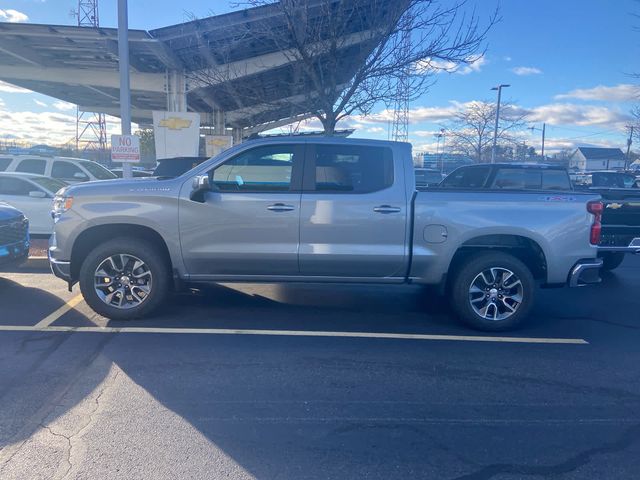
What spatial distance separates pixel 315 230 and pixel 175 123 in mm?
14692

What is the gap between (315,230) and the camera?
212 inches

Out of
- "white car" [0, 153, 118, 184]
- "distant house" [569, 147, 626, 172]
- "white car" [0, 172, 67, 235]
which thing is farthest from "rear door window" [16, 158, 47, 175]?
"distant house" [569, 147, 626, 172]

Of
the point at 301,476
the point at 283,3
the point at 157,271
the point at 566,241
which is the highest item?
the point at 283,3

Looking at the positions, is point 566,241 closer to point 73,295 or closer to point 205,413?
point 205,413

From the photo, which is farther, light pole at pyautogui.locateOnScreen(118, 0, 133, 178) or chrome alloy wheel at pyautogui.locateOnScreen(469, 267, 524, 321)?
light pole at pyautogui.locateOnScreen(118, 0, 133, 178)

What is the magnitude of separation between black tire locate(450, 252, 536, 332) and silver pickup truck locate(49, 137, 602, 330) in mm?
11

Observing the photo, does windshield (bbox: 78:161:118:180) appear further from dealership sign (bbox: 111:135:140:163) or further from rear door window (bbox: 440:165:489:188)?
rear door window (bbox: 440:165:489:188)

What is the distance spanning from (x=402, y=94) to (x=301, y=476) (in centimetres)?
1007

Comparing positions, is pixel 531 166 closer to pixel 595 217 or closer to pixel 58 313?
pixel 595 217

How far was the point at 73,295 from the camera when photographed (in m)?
6.61

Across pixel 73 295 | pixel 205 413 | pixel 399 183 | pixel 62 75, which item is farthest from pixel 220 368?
pixel 62 75

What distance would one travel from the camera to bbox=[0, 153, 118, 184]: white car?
1205 centimetres

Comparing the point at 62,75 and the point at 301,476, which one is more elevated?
the point at 62,75

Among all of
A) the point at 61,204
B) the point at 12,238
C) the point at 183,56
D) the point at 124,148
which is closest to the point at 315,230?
the point at 61,204
